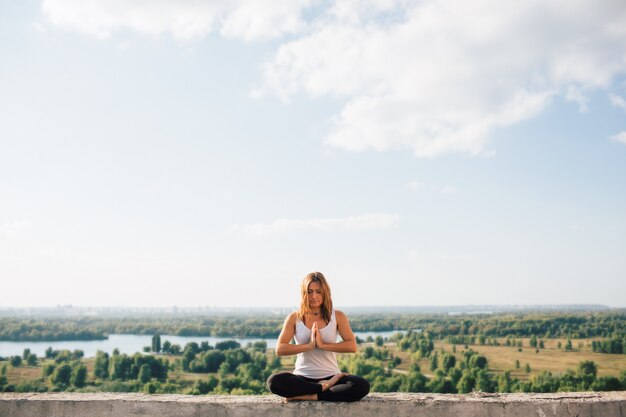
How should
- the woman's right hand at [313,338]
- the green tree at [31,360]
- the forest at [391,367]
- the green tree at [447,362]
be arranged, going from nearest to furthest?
the woman's right hand at [313,338] < the forest at [391,367] < the green tree at [447,362] < the green tree at [31,360]

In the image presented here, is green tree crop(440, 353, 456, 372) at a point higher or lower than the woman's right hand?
lower

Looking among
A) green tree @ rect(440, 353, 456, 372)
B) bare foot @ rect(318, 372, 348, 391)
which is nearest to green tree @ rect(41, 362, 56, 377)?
green tree @ rect(440, 353, 456, 372)

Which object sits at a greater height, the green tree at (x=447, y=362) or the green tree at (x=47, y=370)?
the green tree at (x=47, y=370)

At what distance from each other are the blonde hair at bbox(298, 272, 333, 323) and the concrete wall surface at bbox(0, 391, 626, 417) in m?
0.69

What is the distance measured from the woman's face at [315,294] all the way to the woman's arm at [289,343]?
0.17 m

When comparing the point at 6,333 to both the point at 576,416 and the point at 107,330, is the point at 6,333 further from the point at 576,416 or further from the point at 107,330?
the point at 576,416

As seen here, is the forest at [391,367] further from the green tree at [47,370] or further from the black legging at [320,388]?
the black legging at [320,388]

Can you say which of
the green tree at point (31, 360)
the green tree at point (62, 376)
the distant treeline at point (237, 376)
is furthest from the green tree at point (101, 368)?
the green tree at point (31, 360)

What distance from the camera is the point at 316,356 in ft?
12.7

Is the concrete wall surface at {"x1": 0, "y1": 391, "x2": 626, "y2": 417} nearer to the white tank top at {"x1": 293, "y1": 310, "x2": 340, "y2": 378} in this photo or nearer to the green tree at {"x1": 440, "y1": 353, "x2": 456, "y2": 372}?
the white tank top at {"x1": 293, "y1": 310, "x2": 340, "y2": 378}

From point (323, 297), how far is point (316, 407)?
834mm

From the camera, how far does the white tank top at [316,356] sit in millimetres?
3846

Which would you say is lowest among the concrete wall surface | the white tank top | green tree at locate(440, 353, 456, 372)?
green tree at locate(440, 353, 456, 372)

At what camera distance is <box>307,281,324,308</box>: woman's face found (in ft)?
12.9
